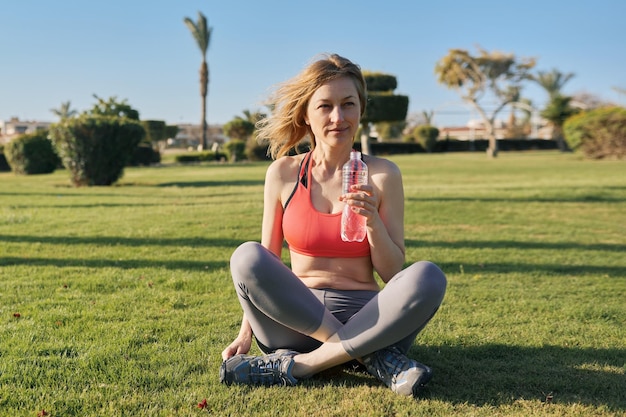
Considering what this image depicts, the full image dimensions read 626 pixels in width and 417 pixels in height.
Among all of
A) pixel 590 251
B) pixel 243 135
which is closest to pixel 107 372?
pixel 590 251

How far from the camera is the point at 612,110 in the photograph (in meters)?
28.8

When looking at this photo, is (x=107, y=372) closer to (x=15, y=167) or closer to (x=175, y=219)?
(x=175, y=219)

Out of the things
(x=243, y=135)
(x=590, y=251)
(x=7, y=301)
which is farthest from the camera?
(x=243, y=135)

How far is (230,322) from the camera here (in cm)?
396

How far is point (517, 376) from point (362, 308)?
86 cm

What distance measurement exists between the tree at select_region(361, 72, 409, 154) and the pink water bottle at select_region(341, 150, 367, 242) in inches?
1202

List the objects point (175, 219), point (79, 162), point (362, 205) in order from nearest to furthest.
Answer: point (362, 205), point (175, 219), point (79, 162)

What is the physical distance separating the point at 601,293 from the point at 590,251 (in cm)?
222

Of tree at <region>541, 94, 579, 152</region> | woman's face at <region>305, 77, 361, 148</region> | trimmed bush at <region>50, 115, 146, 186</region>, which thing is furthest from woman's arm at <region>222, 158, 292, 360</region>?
tree at <region>541, 94, 579, 152</region>

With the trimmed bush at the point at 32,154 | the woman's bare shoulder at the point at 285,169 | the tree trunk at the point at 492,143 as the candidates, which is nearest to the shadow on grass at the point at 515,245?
the woman's bare shoulder at the point at 285,169

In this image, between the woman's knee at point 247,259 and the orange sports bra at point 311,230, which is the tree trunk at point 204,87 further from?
the woman's knee at point 247,259

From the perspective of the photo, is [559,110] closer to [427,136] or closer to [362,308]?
[427,136]

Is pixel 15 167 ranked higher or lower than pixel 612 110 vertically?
lower

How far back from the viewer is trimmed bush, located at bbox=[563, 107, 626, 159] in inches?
1107
